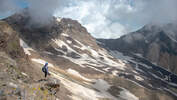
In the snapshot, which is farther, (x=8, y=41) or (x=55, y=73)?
(x=55, y=73)

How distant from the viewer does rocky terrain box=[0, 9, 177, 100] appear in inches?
600

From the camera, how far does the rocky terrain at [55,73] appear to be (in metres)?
15.2

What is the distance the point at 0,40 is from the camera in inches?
1539

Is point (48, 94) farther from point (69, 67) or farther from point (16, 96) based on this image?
point (69, 67)

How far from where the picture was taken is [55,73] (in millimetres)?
78125

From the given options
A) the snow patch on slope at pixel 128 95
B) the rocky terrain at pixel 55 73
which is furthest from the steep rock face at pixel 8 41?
the snow patch on slope at pixel 128 95

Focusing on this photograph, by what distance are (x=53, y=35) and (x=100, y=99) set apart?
4731 inches

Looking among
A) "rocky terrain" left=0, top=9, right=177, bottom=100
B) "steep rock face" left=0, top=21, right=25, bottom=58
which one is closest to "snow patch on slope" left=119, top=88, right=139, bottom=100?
"rocky terrain" left=0, top=9, right=177, bottom=100

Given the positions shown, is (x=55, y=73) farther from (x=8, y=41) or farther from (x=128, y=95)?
(x=128, y=95)

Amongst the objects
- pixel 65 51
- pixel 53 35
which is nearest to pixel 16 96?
pixel 65 51

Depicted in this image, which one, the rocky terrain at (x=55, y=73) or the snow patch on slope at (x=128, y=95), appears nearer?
the rocky terrain at (x=55, y=73)

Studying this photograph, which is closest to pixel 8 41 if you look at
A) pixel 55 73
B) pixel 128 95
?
pixel 55 73

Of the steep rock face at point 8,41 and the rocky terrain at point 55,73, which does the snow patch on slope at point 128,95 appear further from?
the steep rock face at point 8,41

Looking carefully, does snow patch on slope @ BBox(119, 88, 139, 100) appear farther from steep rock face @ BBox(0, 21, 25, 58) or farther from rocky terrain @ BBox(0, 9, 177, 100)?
steep rock face @ BBox(0, 21, 25, 58)
